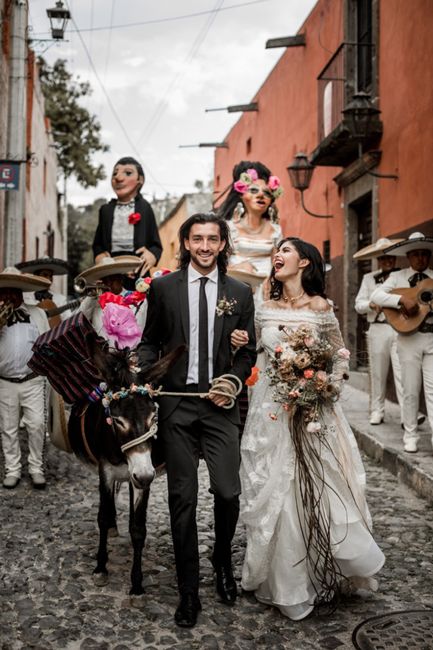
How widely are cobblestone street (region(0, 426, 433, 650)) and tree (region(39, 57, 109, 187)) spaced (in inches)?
917

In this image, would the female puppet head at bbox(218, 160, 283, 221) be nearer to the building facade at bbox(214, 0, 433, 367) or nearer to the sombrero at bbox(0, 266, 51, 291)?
the sombrero at bbox(0, 266, 51, 291)

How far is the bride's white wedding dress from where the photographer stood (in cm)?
387

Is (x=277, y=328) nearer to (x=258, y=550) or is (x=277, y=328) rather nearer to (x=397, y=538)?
(x=258, y=550)

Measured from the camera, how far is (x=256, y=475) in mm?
4129

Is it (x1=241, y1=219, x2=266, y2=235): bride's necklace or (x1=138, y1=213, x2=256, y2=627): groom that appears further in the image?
(x1=241, y1=219, x2=266, y2=235): bride's necklace

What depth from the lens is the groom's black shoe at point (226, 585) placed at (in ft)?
13.0

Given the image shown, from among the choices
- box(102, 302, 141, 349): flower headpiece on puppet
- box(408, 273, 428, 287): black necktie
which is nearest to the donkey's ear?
box(102, 302, 141, 349): flower headpiece on puppet

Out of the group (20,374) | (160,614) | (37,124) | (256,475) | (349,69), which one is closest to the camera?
(160,614)

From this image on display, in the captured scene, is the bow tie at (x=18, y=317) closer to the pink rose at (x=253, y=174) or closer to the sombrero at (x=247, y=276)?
the sombrero at (x=247, y=276)

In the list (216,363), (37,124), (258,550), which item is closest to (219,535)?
(258,550)

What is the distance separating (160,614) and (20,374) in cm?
333

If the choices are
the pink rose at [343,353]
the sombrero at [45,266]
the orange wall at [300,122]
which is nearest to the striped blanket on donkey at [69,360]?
the pink rose at [343,353]

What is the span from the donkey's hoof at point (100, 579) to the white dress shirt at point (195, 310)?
4.36ft

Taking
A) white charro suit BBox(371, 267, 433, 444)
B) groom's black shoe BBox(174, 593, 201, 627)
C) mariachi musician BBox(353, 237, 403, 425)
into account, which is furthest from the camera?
mariachi musician BBox(353, 237, 403, 425)
